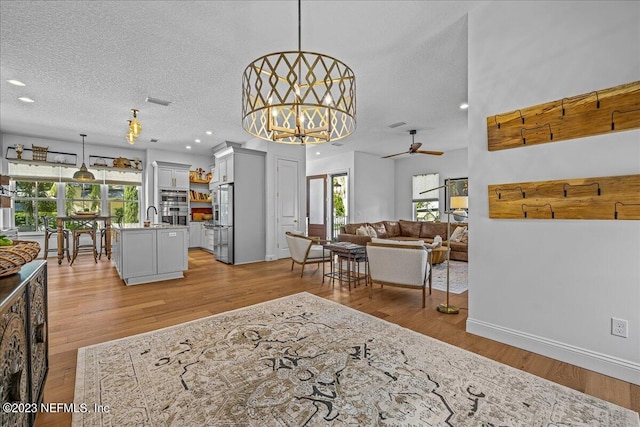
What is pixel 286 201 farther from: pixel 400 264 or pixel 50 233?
pixel 50 233

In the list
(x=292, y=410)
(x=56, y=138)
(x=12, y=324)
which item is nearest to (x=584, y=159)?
(x=292, y=410)

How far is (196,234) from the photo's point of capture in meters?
8.50

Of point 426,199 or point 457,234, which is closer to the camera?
point 457,234

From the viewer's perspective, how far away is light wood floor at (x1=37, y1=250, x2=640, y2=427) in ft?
6.41

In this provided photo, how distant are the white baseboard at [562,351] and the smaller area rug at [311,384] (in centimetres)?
43

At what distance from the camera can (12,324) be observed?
1037mm

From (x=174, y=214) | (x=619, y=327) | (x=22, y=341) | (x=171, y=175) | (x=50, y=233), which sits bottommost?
(x=619, y=327)

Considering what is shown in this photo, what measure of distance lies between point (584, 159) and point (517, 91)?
0.76 meters

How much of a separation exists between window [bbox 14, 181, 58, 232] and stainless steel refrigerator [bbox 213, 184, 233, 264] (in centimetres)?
409

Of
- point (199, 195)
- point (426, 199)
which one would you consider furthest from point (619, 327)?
point (199, 195)

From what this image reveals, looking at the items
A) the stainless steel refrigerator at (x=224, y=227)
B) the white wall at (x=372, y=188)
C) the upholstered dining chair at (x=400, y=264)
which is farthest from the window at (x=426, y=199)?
the stainless steel refrigerator at (x=224, y=227)

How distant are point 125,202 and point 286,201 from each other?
4.68 metres

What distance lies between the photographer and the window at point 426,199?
27.1ft

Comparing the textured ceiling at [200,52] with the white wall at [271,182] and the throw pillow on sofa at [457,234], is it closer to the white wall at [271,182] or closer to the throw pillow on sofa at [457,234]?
the white wall at [271,182]
